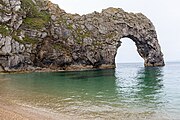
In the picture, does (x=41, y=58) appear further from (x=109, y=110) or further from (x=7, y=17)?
(x=109, y=110)

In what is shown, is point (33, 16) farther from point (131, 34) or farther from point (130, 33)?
point (131, 34)

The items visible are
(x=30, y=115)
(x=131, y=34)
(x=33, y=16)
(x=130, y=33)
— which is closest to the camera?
(x=30, y=115)

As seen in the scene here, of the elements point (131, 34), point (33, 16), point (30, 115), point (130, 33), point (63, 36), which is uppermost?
point (33, 16)

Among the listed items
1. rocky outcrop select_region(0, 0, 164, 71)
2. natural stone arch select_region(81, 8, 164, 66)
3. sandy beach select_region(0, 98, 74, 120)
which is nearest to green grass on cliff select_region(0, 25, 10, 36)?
rocky outcrop select_region(0, 0, 164, 71)

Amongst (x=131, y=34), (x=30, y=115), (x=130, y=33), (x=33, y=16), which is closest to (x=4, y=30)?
(x=33, y=16)

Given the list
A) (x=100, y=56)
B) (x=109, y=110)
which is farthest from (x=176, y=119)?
(x=100, y=56)

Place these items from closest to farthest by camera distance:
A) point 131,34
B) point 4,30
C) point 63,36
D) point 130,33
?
point 4,30, point 63,36, point 130,33, point 131,34

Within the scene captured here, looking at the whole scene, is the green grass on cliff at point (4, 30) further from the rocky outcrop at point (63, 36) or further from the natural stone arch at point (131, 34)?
the natural stone arch at point (131, 34)

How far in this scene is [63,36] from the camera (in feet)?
447

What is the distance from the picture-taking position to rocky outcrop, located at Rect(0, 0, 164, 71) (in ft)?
383

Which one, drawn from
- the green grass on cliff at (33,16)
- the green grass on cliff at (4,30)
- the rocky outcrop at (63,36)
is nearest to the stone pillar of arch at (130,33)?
the rocky outcrop at (63,36)

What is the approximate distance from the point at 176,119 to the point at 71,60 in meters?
112

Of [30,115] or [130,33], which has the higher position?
[130,33]

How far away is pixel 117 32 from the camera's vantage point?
157 m
